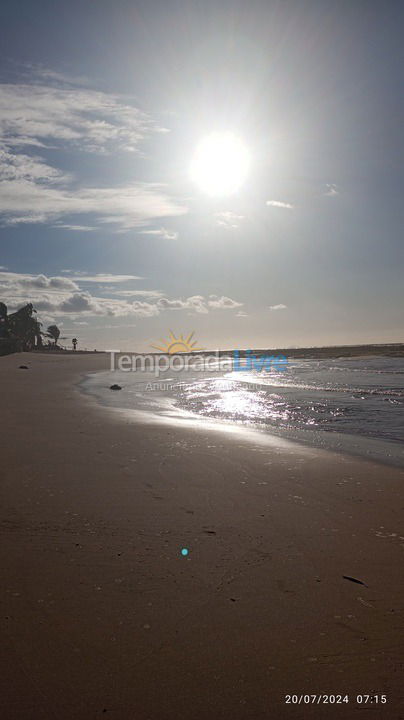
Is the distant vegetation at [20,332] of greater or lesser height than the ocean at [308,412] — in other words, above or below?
above

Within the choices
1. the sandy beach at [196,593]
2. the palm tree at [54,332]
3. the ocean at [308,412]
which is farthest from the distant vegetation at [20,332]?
the sandy beach at [196,593]

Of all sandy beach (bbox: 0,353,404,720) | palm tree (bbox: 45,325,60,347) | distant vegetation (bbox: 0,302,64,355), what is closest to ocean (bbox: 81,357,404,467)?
sandy beach (bbox: 0,353,404,720)

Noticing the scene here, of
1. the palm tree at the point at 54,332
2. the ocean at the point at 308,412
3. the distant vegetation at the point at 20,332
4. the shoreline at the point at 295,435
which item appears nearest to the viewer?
the shoreline at the point at 295,435

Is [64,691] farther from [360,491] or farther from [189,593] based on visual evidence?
[360,491]

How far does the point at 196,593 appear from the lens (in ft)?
Result: 14.2

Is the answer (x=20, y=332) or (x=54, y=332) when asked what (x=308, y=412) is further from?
(x=54, y=332)

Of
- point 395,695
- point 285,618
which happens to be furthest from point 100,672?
point 395,695

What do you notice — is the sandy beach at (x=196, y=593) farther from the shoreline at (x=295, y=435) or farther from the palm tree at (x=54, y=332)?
the palm tree at (x=54, y=332)

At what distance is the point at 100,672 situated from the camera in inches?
127

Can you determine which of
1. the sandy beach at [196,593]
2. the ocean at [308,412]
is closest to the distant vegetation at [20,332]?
the ocean at [308,412]

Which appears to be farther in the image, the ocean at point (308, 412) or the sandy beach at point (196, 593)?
the ocean at point (308, 412)

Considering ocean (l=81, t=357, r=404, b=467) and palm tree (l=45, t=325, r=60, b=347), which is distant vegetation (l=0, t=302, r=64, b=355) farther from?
ocean (l=81, t=357, r=404, b=467)

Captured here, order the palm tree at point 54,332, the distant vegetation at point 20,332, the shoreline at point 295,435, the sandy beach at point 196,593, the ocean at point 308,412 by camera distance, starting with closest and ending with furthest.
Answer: the sandy beach at point 196,593
the shoreline at point 295,435
the ocean at point 308,412
the distant vegetation at point 20,332
the palm tree at point 54,332

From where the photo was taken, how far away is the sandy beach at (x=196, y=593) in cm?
311
